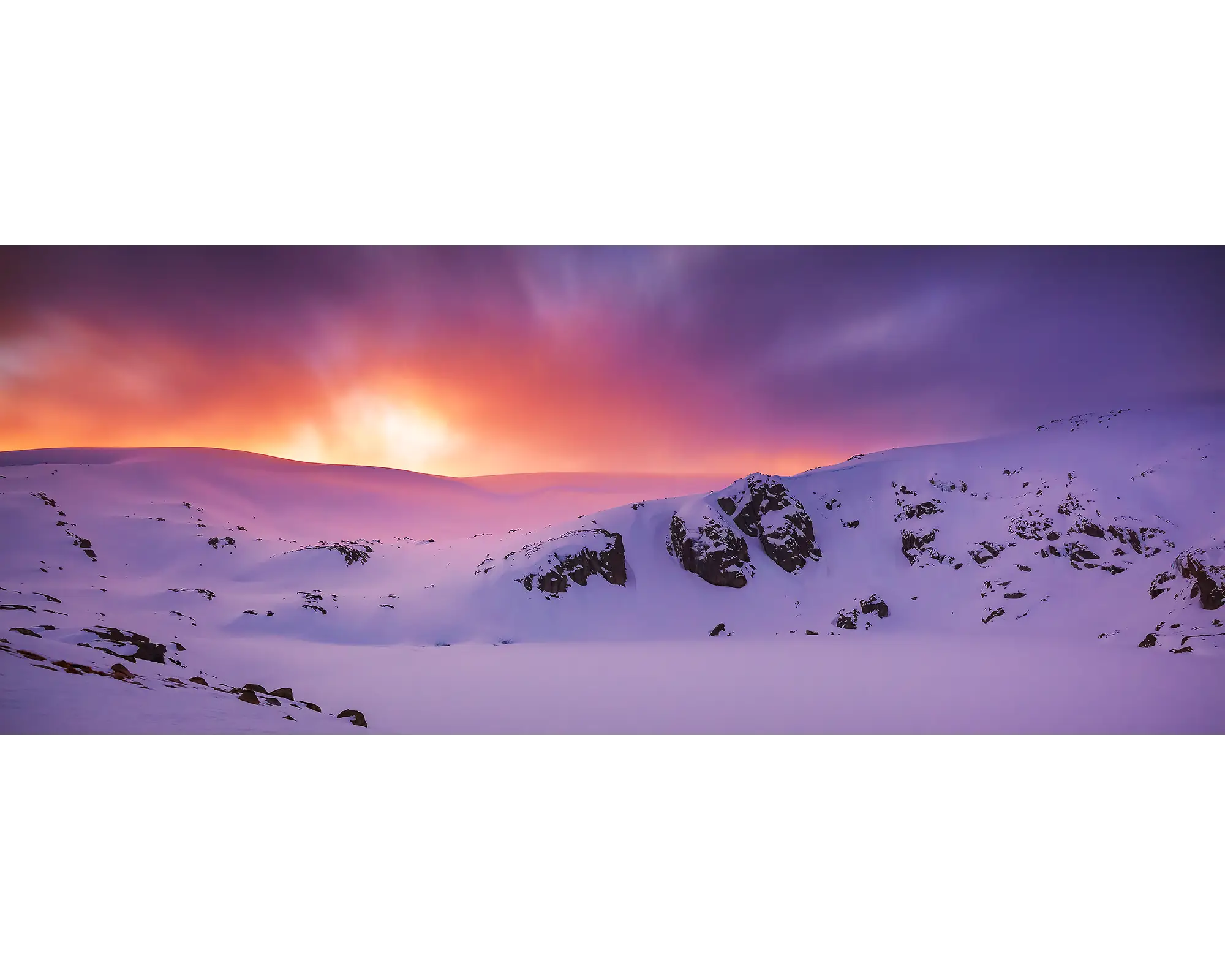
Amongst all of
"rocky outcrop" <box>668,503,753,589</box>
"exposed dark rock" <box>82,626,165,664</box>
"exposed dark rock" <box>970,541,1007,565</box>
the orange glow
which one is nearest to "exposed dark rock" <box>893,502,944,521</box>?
"exposed dark rock" <box>970,541,1007,565</box>

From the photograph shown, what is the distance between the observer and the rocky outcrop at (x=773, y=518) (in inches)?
344

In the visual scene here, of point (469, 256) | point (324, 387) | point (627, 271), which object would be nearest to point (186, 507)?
point (324, 387)

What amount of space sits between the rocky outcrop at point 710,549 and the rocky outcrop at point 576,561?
1.74 meters

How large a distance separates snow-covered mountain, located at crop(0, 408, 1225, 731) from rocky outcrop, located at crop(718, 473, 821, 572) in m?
0.19

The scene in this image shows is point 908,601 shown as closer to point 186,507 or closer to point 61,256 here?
point 186,507

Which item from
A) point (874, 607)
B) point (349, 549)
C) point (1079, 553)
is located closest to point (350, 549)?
point (349, 549)

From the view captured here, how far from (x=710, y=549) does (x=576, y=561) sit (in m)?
3.98

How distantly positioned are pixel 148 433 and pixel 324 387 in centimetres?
248

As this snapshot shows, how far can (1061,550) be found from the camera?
8.88 m

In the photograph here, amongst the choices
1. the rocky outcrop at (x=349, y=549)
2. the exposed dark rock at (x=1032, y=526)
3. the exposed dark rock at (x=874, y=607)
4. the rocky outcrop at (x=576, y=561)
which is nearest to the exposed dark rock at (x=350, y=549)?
the rocky outcrop at (x=349, y=549)

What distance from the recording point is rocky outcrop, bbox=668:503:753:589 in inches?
456

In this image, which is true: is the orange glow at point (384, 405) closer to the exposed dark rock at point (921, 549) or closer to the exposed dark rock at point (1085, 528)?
the exposed dark rock at point (921, 549)

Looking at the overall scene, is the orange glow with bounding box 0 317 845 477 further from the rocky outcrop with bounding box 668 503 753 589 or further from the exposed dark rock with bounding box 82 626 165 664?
the rocky outcrop with bounding box 668 503 753 589

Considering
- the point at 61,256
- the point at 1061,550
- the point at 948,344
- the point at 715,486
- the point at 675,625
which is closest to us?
the point at 61,256
